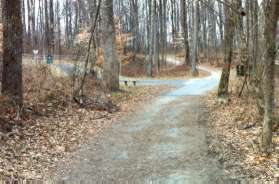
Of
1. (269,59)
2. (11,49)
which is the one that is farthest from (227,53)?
(11,49)

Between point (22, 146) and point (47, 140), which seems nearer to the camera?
point (22, 146)

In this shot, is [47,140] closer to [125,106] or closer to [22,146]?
[22,146]

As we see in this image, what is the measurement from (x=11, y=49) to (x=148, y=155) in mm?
5070

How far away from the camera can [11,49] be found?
12.1 metres

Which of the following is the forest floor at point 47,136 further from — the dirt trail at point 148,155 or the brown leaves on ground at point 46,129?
the dirt trail at point 148,155

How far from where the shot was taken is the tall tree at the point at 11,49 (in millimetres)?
12102

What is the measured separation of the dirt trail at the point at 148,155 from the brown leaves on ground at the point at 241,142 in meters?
0.35

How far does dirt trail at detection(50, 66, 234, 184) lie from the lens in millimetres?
8391

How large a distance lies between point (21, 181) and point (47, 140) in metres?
2.95

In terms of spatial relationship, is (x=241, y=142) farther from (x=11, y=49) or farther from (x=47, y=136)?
(x=11, y=49)

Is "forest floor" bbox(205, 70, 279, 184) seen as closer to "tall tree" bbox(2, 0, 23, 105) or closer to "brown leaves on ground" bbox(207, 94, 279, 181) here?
"brown leaves on ground" bbox(207, 94, 279, 181)

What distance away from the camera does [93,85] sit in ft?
66.6

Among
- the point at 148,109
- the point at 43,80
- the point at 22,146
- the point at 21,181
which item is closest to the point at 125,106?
the point at 148,109

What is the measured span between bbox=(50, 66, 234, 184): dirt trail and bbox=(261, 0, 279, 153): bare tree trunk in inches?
50.1
